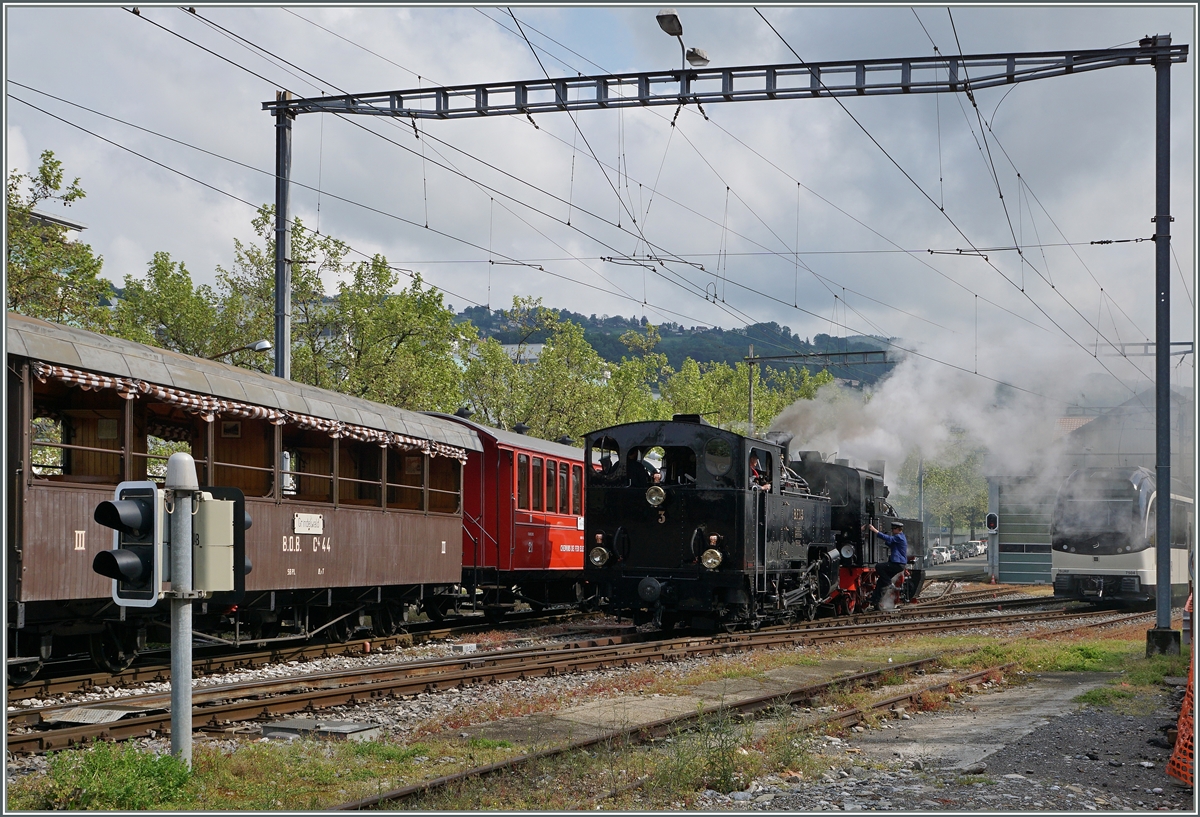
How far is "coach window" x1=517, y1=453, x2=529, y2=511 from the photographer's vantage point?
2009cm

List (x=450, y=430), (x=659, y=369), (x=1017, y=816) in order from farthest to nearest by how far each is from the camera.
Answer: (x=659, y=369) < (x=450, y=430) < (x=1017, y=816)

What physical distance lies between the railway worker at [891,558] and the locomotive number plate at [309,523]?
43.2 feet

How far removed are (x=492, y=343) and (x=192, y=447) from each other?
23.4m

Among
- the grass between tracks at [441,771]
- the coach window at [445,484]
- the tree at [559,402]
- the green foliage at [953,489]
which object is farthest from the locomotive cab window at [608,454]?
the green foliage at [953,489]

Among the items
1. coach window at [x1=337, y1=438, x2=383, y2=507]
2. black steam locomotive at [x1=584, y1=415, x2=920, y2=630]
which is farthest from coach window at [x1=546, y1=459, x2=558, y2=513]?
coach window at [x1=337, y1=438, x2=383, y2=507]

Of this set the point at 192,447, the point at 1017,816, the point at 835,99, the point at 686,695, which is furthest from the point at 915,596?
the point at 1017,816

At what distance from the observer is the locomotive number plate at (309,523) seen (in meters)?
14.2

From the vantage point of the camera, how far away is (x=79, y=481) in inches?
464

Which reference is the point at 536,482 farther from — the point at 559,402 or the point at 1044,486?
the point at 1044,486

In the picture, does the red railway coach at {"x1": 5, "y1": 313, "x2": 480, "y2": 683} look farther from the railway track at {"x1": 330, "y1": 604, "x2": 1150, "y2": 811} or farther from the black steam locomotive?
the black steam locomotive

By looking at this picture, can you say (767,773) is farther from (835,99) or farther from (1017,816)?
(835,99)

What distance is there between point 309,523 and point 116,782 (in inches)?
321

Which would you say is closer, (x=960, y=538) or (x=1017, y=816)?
(x=1017, y=816)

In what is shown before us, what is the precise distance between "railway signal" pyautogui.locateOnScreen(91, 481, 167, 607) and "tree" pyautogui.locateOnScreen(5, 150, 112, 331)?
49.1ft
